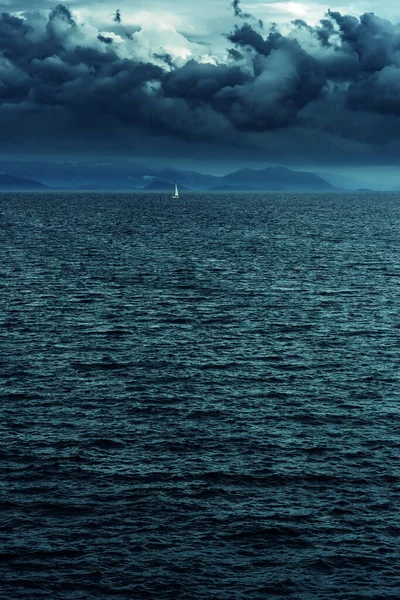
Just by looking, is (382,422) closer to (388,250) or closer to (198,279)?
(198,279)

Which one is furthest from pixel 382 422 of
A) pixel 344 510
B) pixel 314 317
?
pixel 314 317

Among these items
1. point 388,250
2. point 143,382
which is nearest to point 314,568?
point 143,382

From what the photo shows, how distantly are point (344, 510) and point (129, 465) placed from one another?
1293 cm

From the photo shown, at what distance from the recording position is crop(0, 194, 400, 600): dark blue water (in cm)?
3325

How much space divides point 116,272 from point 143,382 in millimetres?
56884

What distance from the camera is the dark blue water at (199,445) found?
3325cm

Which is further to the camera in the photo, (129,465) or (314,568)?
(129,465)

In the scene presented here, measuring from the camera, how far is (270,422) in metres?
49.9

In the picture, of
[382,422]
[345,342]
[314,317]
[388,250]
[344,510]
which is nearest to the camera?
A: [344,510]

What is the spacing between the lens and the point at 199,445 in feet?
151

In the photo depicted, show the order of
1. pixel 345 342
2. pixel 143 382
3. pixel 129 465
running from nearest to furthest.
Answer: pixel 129 465
pixel 143 382
pixel 345 342

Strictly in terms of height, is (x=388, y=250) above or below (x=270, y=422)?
above

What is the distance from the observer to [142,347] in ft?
224

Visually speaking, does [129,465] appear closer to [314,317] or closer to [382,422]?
[382,422]
